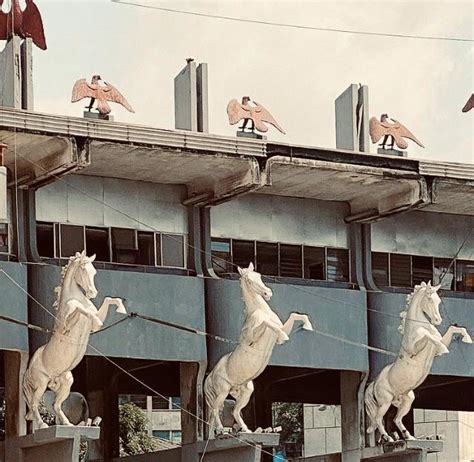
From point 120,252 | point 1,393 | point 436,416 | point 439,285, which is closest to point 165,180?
point 120,252

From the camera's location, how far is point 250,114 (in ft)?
153

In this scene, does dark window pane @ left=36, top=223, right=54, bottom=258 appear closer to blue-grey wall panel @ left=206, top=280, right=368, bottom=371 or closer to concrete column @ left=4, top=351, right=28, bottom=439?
concrete column @ left=4, top=351, right=28, bottom=439

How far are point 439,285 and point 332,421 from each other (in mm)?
30905

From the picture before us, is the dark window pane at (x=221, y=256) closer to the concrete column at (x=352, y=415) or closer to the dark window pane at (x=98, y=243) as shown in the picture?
the dark window pane at (x=98, y=243)

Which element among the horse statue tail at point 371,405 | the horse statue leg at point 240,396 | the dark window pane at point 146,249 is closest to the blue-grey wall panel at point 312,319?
the horse statue tail at point 371,405

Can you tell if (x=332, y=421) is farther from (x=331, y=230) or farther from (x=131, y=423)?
(x=331, y=230)

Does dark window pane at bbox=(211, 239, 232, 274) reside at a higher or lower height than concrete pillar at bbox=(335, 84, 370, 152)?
lower

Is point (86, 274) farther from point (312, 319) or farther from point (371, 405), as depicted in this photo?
point (371, 405)

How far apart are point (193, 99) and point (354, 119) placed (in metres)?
4.43

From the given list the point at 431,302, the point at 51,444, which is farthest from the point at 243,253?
the point at 51,444

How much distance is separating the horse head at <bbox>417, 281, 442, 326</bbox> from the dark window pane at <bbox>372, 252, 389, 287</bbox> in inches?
149

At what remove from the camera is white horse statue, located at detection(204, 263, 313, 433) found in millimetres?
44438

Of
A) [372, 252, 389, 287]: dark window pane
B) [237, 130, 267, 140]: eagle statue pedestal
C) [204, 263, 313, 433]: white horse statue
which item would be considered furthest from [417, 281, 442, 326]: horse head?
[237, 130, 267, 140]: eagle statue pedestal

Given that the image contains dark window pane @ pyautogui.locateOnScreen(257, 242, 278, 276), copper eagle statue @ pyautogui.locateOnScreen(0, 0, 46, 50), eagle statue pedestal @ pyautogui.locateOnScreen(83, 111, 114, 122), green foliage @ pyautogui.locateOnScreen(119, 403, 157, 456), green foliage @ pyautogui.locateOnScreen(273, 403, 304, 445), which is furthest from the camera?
green foliage @ pyautogui.locateOnScreen(273, 403, 304, 445)
